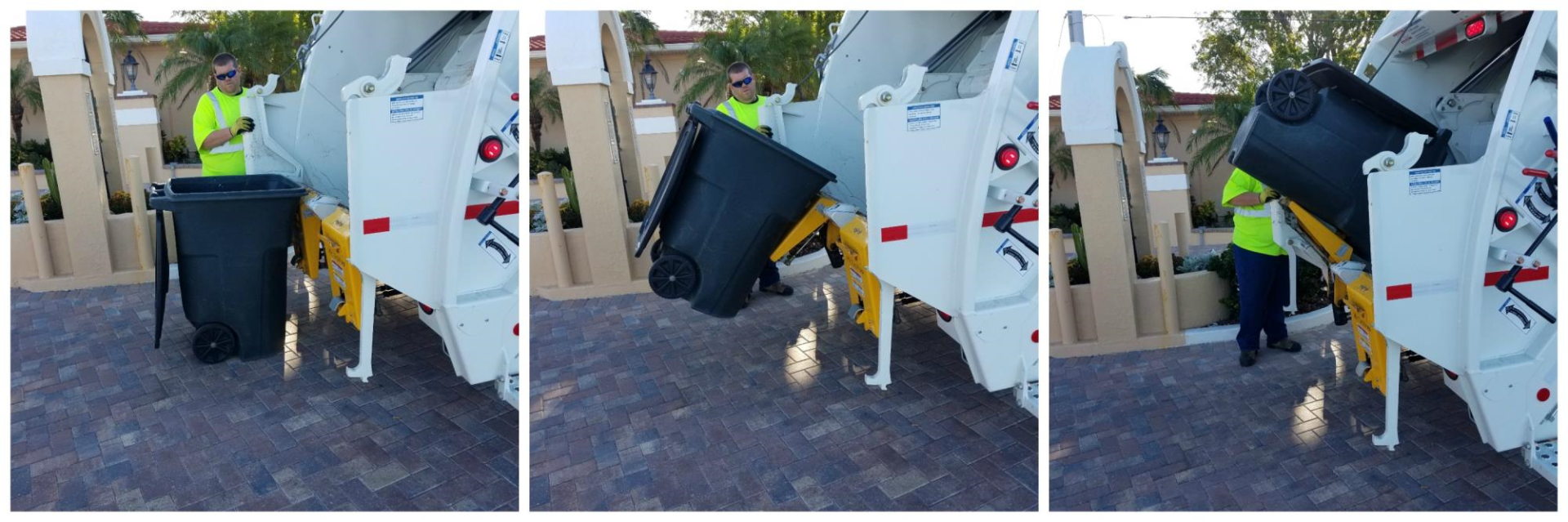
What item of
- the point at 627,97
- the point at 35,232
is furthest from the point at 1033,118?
the point at 35,232

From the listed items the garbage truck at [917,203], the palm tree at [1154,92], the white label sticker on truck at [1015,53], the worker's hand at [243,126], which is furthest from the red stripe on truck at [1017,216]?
the palm tree at [1154,92]

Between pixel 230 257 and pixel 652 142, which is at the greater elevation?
pixel 652 142

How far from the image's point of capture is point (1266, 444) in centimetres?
346

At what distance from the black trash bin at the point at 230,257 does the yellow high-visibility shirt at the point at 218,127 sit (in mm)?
289

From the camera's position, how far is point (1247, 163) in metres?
2.93

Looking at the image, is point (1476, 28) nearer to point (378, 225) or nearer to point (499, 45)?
point (499, 45)

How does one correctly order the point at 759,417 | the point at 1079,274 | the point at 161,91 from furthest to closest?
the point at 161,91
the point at 1079,274
the point at 759,417

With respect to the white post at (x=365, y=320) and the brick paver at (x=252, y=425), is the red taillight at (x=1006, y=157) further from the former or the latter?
the white post at (x=365, y=320)

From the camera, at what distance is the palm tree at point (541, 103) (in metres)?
3.92

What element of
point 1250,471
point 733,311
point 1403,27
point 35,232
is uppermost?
point 1403,27

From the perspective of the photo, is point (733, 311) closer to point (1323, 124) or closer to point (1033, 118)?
point (1033, 118)

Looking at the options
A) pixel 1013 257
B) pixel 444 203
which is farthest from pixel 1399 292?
pixel 444 203

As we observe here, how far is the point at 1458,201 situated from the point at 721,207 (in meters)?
2.07

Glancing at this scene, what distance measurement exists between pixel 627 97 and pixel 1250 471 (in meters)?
2.99
